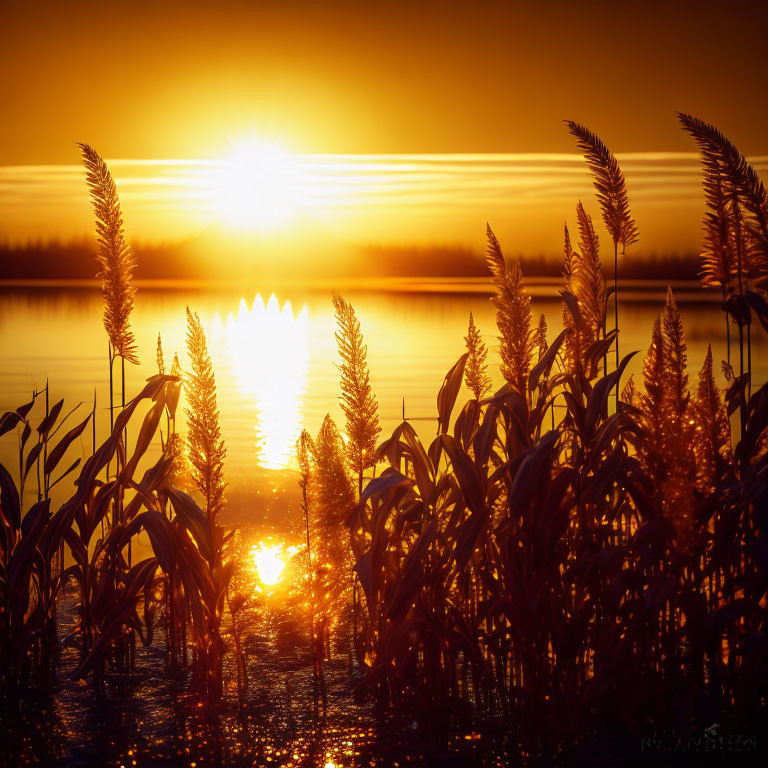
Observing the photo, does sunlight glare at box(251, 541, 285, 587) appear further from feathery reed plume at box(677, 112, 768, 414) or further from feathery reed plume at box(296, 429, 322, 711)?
feathery reed plume at box(677, 112, 768, 414)

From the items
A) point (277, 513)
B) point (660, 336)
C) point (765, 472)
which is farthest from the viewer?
point (277, 513)

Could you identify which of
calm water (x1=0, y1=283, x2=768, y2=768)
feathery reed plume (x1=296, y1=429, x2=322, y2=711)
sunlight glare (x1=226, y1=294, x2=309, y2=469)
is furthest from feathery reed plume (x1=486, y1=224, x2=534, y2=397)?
sunlight glare (x1=226, y1=294, x2=309, y2=469)

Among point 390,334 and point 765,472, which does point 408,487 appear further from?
point 390,334

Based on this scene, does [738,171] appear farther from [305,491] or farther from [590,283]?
[305,491]

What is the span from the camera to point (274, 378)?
1263 centimetres

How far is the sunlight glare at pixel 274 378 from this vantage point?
7332 millimetres

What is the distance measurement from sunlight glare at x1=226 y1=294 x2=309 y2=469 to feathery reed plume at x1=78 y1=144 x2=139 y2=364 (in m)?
3.74

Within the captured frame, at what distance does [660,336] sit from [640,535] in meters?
0.55

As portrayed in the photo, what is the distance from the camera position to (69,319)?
22.5 meters

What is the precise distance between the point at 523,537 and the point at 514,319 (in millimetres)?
601

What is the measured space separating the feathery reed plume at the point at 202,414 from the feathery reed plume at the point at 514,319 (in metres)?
0.87

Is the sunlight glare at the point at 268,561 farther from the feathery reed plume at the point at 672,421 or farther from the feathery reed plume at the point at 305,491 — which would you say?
the feathery reed plume at the point at 672,421

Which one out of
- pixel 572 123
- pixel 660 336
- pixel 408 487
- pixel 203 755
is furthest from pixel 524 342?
pixel 203 755

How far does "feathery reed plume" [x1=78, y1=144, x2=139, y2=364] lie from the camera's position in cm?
253
